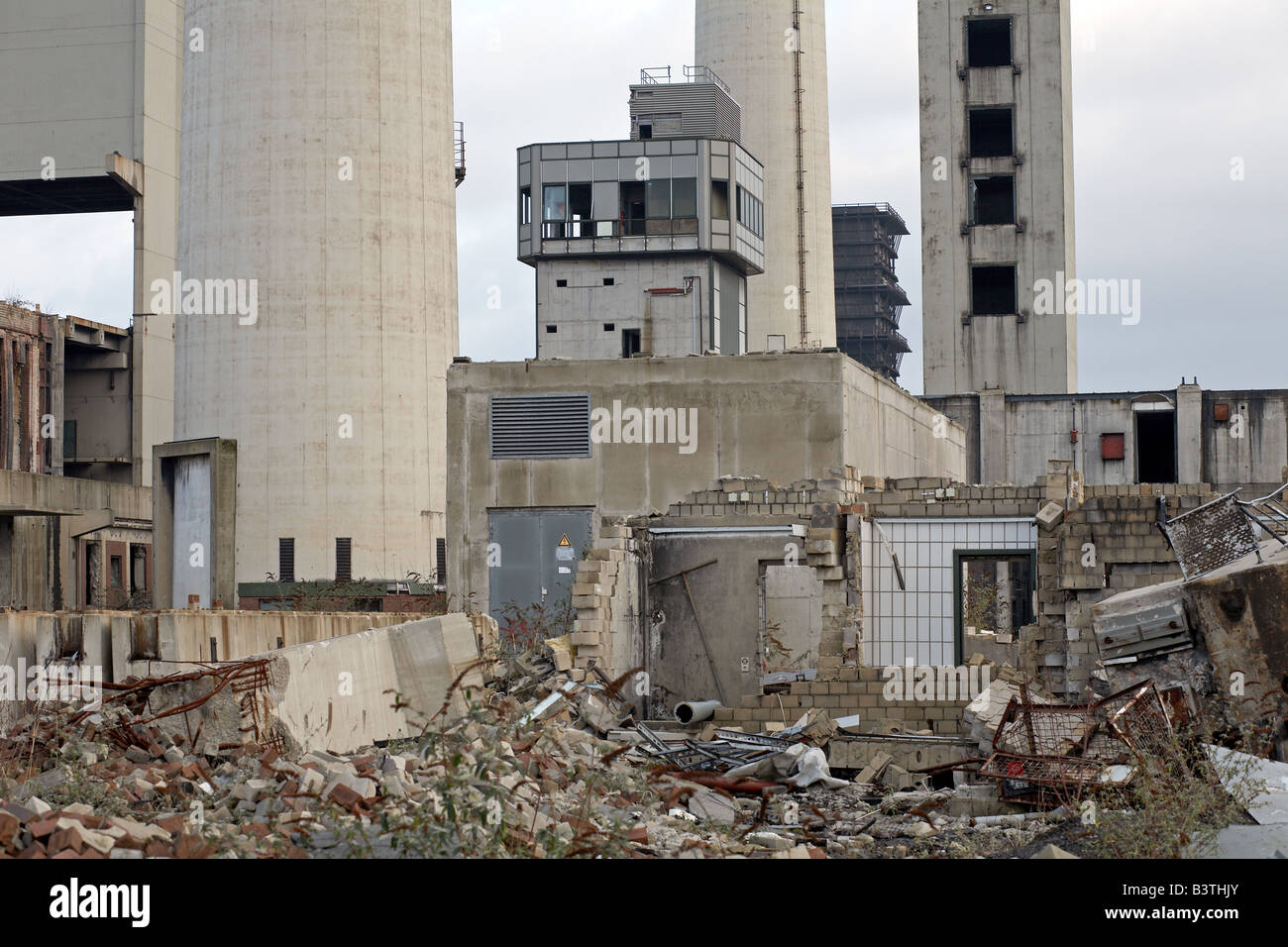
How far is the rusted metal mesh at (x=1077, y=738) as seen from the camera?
13492mm

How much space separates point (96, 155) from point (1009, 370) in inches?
1222

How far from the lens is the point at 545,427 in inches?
1128

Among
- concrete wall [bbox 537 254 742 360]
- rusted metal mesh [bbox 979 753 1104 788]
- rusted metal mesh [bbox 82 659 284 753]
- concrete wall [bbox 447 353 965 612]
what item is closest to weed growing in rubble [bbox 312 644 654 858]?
rusted metal mesh [bbox 82 659 284 753]

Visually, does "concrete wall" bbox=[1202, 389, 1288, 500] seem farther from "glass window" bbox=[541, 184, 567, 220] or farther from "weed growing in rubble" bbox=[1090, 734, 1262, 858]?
"weed growing in rubble" bbox=[1090, 734, 1262, 858]

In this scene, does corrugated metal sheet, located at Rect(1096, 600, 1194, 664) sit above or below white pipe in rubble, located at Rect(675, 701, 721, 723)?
above

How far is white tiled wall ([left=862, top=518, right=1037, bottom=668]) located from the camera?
22.4 metres

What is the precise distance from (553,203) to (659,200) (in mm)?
3675

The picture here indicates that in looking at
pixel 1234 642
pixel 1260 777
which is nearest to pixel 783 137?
pixel 1234 642

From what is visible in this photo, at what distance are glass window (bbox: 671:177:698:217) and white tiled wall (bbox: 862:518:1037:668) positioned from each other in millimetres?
32524

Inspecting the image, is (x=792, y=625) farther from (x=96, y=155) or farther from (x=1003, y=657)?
(x=96, y=155)

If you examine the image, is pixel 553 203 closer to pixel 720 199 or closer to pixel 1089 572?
pixel 720 199

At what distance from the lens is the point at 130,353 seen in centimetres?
5472

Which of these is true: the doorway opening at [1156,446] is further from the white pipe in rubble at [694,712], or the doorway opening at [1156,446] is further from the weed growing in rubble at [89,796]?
the weed growing in rubble at [89,796]
